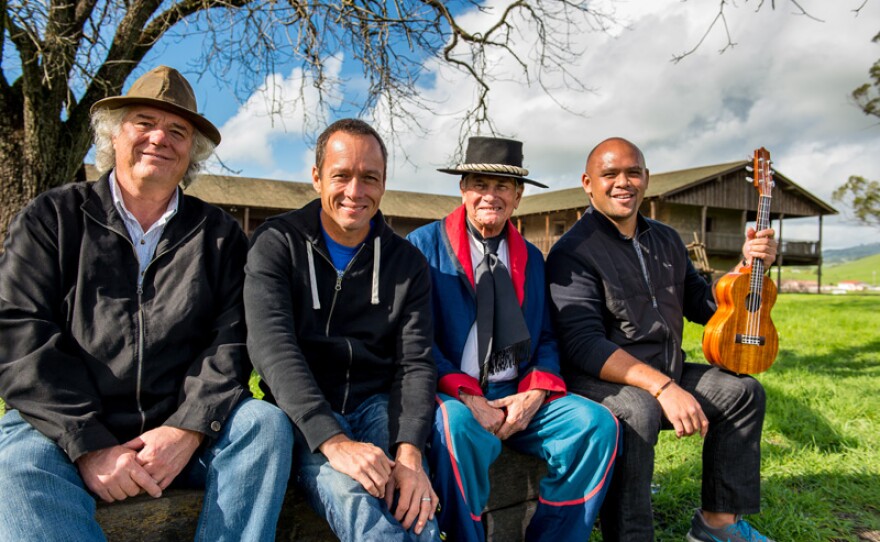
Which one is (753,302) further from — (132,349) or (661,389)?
(132,349)

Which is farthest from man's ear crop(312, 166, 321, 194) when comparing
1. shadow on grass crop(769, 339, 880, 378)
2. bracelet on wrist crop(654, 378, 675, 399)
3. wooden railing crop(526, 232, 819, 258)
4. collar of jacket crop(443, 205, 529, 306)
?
wooden railing crop(526, 232, 819, 258)

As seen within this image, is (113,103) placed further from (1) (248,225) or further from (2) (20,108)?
(1) (248,225)

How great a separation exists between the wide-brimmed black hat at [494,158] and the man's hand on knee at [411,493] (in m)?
1.52

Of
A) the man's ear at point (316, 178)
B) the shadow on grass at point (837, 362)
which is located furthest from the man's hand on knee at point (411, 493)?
→ the shadow on grass at point (837, 362)

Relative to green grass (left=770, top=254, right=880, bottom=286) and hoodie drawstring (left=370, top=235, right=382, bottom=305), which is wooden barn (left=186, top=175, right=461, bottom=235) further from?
green grass (left=770, top=254, right=880, bottom=286)

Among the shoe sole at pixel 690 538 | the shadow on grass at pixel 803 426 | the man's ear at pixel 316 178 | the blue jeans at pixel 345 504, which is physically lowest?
the shoe sole at pixel 690 538

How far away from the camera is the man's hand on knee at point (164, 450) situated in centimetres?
210

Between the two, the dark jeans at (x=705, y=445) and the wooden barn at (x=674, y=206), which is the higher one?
the wooden barn at (x=674, y=206)

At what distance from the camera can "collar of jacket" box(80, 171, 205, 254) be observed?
7.67 feet

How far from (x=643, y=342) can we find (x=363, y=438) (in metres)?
1.57

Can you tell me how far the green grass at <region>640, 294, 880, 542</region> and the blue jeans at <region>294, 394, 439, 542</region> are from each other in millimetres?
1809

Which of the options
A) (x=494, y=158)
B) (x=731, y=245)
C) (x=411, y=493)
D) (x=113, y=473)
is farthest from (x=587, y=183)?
(x=731, y=245)

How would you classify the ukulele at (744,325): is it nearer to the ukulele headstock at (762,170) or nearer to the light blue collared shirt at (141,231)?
the ukulele headstock at (762,170)

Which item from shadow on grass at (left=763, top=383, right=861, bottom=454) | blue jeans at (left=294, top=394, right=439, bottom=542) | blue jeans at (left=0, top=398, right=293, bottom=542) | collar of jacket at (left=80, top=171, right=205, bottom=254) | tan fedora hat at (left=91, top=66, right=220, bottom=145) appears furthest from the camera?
shadow on grass at (left=763, top=383, right=861, bottom=454)
